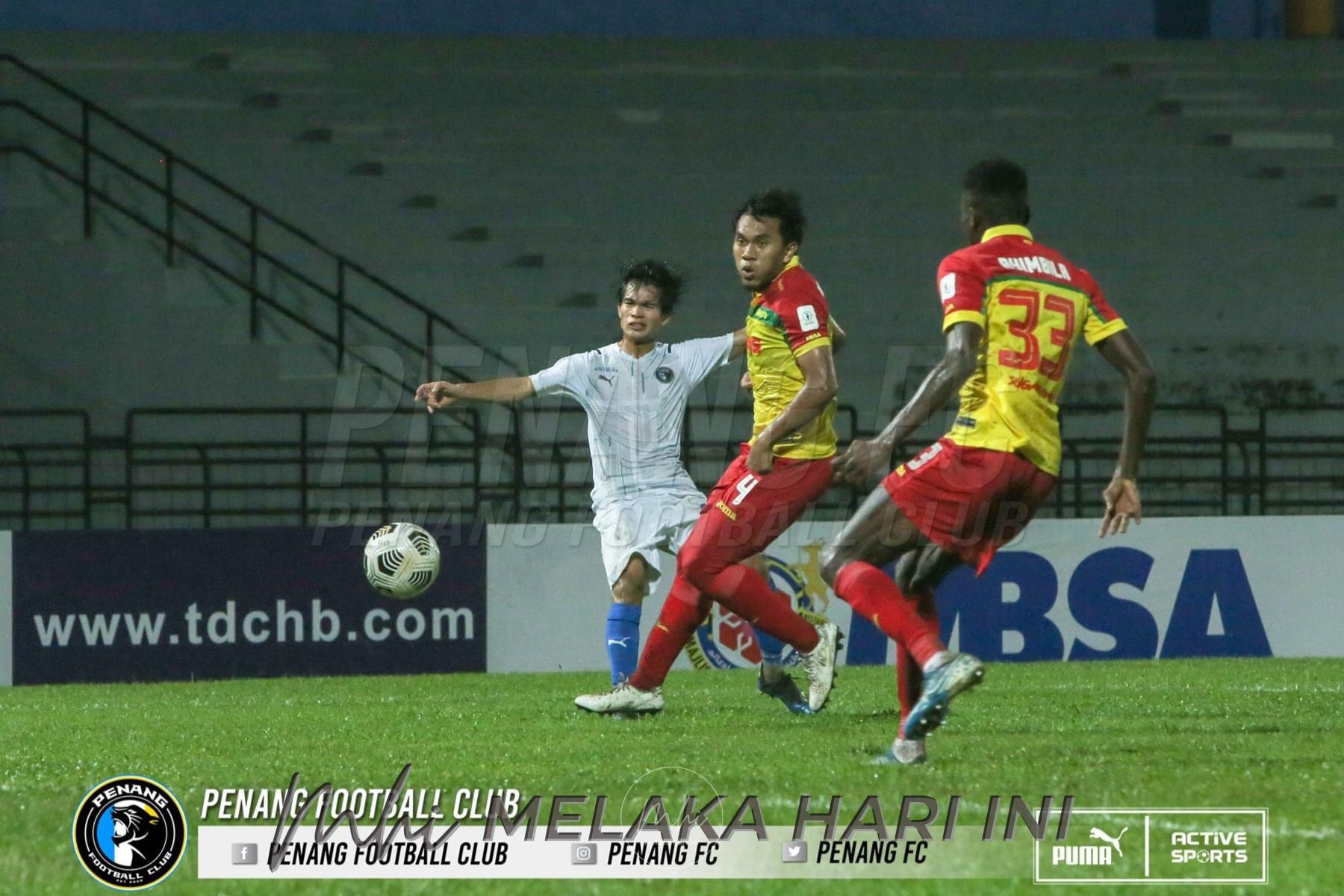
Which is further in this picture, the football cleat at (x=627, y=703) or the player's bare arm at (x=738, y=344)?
the player's bare arm at (x=738, y=344)

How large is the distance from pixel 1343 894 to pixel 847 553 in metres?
2.41

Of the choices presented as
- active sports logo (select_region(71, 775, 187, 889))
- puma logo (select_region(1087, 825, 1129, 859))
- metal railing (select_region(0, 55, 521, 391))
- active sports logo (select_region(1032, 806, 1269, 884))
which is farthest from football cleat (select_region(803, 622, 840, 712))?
metal railing (select_region(0, 55, 521, 391))

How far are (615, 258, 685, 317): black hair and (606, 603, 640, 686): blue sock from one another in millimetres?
1351

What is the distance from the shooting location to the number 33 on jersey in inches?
231

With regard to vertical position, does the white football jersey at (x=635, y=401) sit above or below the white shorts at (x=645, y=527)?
above

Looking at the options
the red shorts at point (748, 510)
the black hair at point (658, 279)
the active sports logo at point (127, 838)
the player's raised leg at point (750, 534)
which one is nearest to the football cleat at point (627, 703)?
the player's raised leg at point (750, 534)

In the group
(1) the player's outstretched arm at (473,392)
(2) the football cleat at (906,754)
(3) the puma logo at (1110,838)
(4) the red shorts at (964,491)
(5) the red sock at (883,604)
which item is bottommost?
(2) the football cleat at (906,754)

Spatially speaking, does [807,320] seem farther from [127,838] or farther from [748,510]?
[127,838]

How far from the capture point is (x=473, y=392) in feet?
26.6

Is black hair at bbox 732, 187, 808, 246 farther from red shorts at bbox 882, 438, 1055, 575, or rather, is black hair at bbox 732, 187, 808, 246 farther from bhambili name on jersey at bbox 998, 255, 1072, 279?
red shorts at bbox 882, 438, 1055, 575

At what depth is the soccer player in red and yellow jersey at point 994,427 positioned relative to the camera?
5.88 metres

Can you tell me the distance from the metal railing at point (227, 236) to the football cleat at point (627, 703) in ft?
21.8

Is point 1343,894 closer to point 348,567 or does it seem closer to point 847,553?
point 847,553

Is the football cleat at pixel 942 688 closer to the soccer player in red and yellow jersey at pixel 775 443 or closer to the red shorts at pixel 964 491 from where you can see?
the red shorts at pixel 964 491
